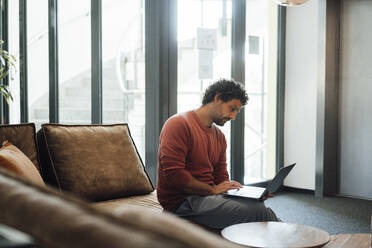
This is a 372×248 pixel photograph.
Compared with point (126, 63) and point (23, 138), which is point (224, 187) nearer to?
point (23, 138)

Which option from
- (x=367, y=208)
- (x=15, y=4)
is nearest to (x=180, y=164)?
(x=15, y=4)

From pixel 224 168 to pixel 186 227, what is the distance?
89.7 inches

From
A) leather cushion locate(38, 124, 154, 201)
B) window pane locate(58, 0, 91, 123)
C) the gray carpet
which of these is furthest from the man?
the gray carpet

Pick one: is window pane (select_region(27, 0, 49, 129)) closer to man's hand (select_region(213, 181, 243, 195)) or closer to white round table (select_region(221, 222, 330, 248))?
man's hand (select_region(213, 181, 243, 195))

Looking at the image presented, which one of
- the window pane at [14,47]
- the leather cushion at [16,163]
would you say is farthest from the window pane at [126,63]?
the leather cushion at [16,163]

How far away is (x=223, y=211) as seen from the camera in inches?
89.7

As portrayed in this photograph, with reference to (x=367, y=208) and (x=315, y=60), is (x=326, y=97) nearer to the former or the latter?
(x=315, y=60)

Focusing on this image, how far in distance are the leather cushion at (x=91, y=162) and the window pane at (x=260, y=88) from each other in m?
2.21

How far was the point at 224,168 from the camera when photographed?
275 centimetres

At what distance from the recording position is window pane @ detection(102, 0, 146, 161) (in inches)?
149

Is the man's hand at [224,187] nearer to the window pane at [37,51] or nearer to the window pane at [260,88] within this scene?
the window pane at [37,51]

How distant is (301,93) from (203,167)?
2716 mm

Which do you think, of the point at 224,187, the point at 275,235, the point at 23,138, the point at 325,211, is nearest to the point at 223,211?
the point at 224,187

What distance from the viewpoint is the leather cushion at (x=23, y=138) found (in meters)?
2.38
